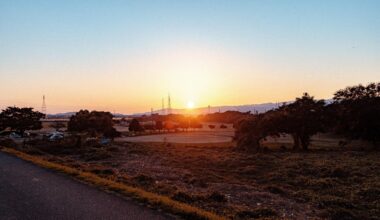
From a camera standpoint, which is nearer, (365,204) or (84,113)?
(365,204)

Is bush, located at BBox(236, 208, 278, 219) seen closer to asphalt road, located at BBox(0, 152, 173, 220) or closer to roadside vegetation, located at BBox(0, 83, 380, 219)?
roadside vegetation, located at BBox(0, 83, 380, 219)

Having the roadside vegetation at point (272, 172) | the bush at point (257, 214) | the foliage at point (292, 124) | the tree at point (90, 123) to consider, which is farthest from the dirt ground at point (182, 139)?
the bush at point (257, 214)

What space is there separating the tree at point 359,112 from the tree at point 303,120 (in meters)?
1.88

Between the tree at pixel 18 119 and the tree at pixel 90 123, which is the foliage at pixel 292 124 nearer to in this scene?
the tree at pixel 90 123

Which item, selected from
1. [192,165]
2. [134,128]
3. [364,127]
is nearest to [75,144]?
[192,165]

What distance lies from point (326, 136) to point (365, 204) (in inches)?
1843

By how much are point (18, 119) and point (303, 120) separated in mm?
55671

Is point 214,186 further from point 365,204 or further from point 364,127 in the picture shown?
point 364,127

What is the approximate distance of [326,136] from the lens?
190 ft

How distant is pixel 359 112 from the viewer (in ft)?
126

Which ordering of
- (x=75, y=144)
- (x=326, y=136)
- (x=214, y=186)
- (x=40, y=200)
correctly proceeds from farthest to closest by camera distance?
(x=326, y=136)
(x=75, y=144)
(x=214, y=186)
(x=40, y=200)

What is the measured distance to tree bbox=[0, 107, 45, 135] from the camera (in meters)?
74.8

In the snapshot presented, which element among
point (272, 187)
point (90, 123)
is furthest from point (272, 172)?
point (90, 123)

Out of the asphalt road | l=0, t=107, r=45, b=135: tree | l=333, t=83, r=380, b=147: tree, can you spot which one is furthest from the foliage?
l=0, t=107, r=45, b=135: tree
